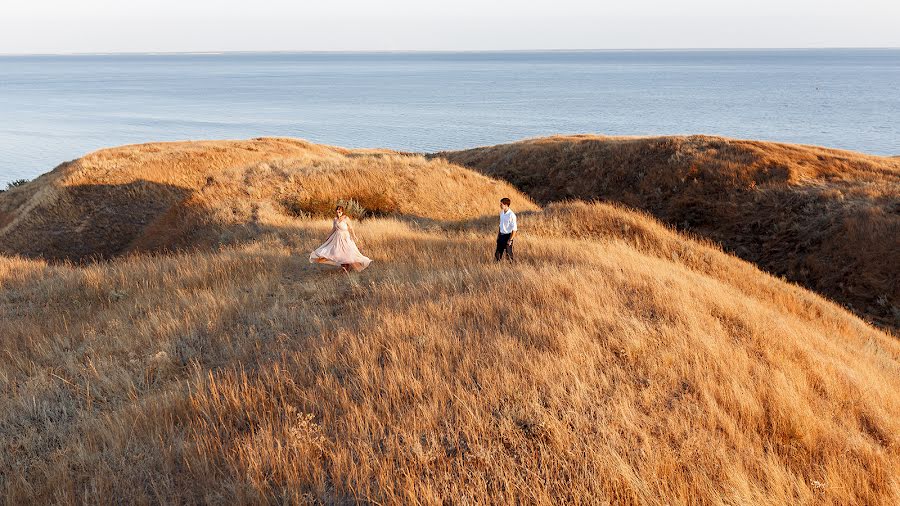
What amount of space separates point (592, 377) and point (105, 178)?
2877 centimetres

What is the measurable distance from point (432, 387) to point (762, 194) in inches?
944

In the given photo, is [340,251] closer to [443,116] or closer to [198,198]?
[198,198]

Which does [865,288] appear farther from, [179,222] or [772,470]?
[179,222]

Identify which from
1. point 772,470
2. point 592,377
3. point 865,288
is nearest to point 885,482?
point 772,470

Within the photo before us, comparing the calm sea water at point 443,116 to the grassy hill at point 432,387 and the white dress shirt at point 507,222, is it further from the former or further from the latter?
the white dress shirt at point 507,222

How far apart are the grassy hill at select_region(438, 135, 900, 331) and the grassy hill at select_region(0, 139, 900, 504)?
7.22m

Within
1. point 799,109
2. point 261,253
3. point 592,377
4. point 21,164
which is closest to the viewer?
point 592,377

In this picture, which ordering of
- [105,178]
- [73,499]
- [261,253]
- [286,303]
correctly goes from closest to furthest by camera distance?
[73,499] < [286,303] < [261,253] < [105,178]

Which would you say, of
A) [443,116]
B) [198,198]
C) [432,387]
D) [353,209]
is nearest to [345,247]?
[432,387]

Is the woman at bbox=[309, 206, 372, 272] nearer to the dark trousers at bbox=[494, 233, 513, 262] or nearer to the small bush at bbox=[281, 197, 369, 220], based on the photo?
the dark trousers at bbox=[494, 233, 513, 262]

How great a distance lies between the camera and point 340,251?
11648 millimetres

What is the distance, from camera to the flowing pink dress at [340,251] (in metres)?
11.7

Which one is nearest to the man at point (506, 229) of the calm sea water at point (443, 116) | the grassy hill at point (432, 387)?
the grassy hill at point (432, 387)

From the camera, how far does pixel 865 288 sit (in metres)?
18.5
